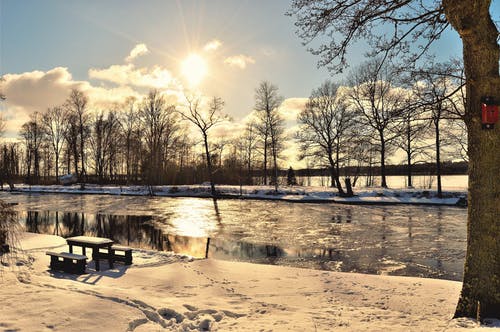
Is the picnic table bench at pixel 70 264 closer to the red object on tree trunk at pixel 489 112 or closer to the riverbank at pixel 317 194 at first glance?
the red object on tree trunk at pixel 489 112

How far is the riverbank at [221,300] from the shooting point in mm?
5062

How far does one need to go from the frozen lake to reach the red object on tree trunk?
529cm

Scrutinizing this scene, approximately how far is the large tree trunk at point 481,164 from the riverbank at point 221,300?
47cm

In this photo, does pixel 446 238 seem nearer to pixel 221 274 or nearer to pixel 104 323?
pixel 221 274

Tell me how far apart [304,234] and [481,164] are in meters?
10.7

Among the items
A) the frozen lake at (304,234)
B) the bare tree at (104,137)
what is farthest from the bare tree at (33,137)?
the frozen lake at (304,234)

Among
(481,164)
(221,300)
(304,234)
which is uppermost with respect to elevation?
(481,164)

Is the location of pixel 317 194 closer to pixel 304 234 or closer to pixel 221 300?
pixel 304 234

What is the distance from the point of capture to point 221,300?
6.75 m

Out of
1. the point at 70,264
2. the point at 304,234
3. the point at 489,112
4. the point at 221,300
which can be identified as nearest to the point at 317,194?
the point at 304,234

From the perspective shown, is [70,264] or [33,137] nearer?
[70,264]

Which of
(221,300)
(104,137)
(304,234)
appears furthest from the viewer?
(104,137)

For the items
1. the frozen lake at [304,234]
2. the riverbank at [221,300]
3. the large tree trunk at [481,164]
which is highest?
the large tree trunk at [481,164]

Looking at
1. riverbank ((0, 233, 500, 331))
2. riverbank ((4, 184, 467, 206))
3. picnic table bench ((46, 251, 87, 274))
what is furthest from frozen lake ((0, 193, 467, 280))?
riverbank ((4, 184, 467, 206))
